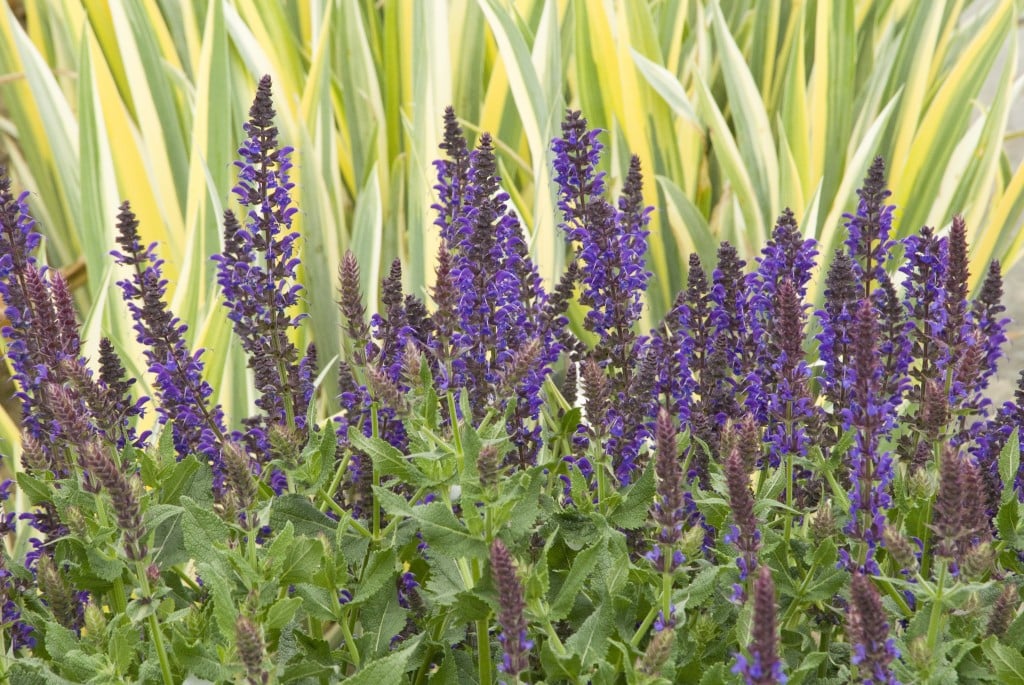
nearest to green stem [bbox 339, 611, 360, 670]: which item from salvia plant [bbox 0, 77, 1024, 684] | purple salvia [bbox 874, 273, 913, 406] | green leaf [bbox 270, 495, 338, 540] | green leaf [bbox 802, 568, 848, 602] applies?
salvia plant [bbox 0, 77, 1024, 684]

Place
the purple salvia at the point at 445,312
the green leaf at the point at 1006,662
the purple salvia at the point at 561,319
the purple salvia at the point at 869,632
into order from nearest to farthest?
1. the purple salvia at the point at 869,632
2. the green leaf at the point at 1006,662
3. the purple salvia at the point at 445,312
4. the purple salvia at the point at 561,319

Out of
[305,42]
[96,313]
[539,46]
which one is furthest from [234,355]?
[305,42]

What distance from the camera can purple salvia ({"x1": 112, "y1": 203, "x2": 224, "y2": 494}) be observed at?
150 centimetres

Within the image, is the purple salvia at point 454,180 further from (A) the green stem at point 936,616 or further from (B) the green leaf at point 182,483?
(A) the green stem at point 936,616

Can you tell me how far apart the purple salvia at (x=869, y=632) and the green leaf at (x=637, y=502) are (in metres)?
0.37

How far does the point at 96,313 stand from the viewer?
246cm

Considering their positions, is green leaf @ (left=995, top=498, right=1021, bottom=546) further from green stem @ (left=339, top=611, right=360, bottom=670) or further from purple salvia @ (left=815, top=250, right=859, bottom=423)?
green stem @ (left=339, top=611, right=360, bottom=670)

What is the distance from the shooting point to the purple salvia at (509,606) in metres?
0.93

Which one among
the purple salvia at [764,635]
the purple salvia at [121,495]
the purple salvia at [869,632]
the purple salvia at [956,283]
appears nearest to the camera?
the purple salvia at [764,635]

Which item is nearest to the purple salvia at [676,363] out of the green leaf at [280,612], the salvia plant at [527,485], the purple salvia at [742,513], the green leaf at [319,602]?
the salvia plant at [527,485]

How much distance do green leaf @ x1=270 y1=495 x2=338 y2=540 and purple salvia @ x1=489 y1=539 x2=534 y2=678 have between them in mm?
348

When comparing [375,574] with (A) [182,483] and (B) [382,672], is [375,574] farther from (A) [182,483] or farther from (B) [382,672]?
(A) [182,483]

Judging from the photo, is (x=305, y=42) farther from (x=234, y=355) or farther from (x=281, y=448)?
(x=281, y=448)

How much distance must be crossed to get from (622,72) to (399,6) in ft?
2.16
